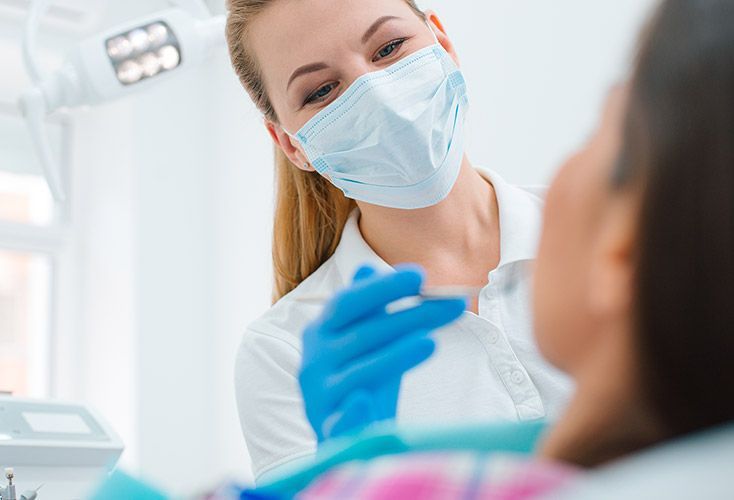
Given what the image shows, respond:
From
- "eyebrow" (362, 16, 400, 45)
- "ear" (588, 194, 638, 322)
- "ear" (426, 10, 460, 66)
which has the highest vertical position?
"eyebrow" (362, 16, 400, 45)

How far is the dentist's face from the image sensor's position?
1468mm

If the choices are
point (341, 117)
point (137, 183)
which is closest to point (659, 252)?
point (341, 117)

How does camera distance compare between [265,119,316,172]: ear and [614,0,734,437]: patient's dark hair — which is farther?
[265,119,316,172]: ear

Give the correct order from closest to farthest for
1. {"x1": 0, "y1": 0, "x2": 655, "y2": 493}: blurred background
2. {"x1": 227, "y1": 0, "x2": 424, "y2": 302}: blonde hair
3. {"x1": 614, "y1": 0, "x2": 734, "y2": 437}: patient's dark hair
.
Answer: {"x1": 614, "y1": 0, "x2": 734, "y2": 437}: patient's dark hair < {"x1": 227, "y1": 0, "x2": 424, "y2": 302}: blonde hair < {"x1": 0, "y1": 0, "x2": 655, "y2": 493}: blurred background

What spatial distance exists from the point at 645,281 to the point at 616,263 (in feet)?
0.13

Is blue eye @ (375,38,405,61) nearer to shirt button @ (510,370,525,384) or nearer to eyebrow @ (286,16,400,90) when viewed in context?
eyebrow @ (286,16,400,90)

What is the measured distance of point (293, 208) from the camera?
169 centimetres

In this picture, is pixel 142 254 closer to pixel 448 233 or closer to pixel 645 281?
pixel 448 233

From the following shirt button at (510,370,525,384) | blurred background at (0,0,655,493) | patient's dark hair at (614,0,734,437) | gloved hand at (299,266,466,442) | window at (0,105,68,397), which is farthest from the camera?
window at (0,105,68,397)

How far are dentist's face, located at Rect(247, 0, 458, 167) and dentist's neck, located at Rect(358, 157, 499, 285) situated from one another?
0.22 metres

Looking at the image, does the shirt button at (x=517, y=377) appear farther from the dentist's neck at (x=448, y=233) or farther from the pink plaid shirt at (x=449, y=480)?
the pink plaid shirt at (x=449, y=480)

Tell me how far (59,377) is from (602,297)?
3.77 meters

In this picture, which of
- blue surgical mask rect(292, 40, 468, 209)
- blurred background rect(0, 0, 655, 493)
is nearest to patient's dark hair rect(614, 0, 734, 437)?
blue surgical mask rect(292, 40, 468, 209)

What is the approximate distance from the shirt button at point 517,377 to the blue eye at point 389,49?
557mm
